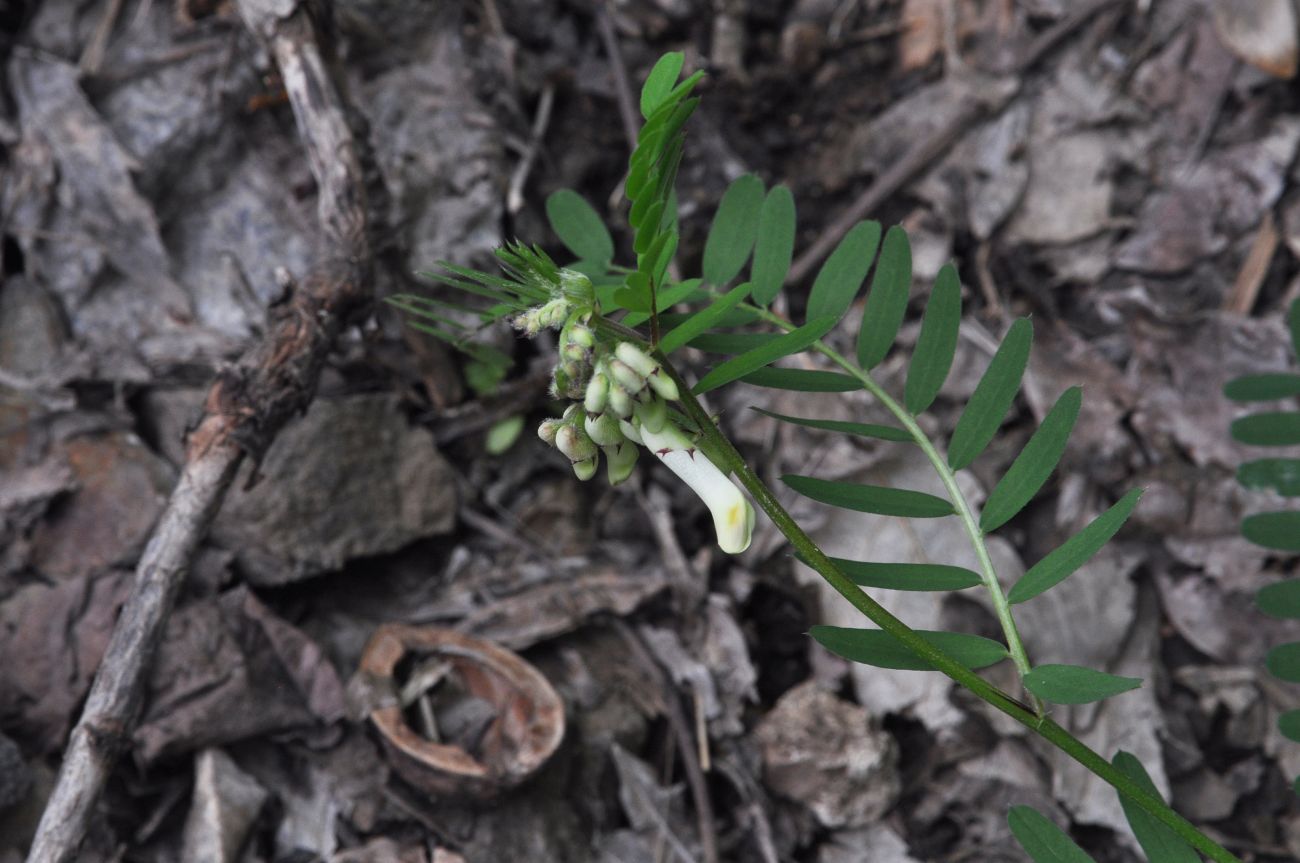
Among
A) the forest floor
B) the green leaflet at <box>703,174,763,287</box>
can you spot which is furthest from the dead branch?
the green leaflet at <box>703,174,763,287</box>

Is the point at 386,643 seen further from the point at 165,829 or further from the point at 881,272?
the point at 881,272

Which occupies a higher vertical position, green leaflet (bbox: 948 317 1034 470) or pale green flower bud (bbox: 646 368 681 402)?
pale green flower bud (bbox: 646 368 681 402)

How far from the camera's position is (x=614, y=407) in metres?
1.22

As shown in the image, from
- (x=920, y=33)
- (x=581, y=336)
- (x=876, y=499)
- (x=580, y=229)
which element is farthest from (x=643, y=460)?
→ (x=920, y=33)

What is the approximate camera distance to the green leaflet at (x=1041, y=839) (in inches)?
62.6

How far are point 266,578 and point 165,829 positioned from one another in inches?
24.1

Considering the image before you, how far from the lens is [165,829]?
221 cm

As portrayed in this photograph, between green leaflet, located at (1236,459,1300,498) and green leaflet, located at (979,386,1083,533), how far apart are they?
0.71 m

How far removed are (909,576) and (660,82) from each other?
86 cm

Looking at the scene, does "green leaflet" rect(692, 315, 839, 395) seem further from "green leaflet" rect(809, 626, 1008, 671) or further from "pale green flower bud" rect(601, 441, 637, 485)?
"green leaflet" rect(809, 626, 1008, 671)

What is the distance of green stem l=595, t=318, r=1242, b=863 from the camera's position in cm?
130

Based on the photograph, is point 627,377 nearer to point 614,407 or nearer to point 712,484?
point 614,407

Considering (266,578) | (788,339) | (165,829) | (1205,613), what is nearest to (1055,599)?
(1205,613)

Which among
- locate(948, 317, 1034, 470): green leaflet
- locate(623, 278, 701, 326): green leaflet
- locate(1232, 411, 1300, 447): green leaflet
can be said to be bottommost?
locate(1232, 411, 1300, 447): green leaflet
